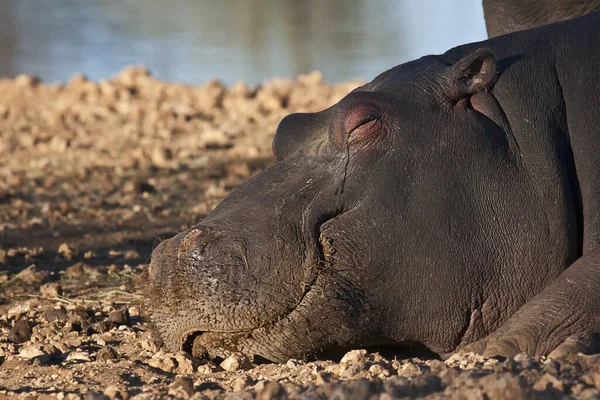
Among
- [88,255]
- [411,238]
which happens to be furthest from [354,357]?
[88,255]

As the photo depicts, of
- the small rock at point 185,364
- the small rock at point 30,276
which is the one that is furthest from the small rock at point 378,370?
the small rock at point 30,276

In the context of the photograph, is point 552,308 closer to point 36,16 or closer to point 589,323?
point 589,323

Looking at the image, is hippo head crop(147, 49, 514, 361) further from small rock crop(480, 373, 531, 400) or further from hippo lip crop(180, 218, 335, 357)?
small rock crop(480, 373, 531, 400)

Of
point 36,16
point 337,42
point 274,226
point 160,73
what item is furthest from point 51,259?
point 36,16

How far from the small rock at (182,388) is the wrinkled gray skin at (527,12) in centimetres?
359

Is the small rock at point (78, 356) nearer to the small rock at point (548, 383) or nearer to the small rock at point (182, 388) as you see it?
the small rock at point (182, 388)

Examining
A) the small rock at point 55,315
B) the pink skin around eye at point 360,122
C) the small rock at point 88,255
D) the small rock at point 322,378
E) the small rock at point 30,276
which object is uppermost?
the pink skin around eye at point 360,122

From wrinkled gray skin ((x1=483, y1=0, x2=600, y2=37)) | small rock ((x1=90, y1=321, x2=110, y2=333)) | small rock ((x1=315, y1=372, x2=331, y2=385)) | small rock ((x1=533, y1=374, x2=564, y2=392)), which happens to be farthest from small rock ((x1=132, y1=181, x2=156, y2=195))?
small rock ((x1=533, y1=374, x2=564, y2=392))

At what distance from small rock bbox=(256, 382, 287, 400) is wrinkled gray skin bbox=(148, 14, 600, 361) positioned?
71cm

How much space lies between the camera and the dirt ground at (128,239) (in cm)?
328

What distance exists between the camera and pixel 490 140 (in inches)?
161

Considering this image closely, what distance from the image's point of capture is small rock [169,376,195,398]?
11.4 feet

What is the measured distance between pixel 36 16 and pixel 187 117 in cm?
→ 1326

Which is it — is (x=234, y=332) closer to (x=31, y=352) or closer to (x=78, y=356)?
(x=78, y=356)
